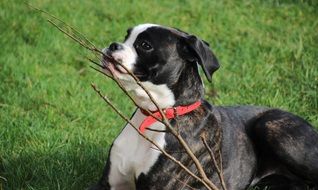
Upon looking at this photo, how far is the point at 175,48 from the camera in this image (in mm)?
3533

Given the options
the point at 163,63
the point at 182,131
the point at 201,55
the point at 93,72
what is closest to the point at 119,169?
the point at 182,131

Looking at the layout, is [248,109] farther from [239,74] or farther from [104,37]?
[104,37]

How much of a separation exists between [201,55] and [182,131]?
437 mm

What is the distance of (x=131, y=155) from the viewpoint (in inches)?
142

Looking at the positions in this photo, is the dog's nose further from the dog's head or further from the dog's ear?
the dog's ear

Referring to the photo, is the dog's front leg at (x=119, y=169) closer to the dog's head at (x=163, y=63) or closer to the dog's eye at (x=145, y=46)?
the dog's head at (x=163, y=63)

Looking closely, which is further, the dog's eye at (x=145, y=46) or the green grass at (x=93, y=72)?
the green grass at (x=93, y=72)

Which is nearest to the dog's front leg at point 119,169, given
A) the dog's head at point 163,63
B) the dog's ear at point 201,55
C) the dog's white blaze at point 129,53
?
the dog's head at point 163,63

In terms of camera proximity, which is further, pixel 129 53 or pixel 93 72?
pixel 93 72

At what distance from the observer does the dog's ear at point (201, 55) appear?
Result: 3.46 meters

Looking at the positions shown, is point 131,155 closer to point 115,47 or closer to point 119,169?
point 119,169

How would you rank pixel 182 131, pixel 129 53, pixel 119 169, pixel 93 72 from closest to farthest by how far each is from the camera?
pixel 129 53
pixel 182 131
pixel 119 169
pixel 93 72

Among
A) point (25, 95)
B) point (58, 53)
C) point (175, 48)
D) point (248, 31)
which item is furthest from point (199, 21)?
point (175, 48)

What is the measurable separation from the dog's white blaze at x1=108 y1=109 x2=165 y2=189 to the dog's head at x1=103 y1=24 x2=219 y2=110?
0.17 meters
